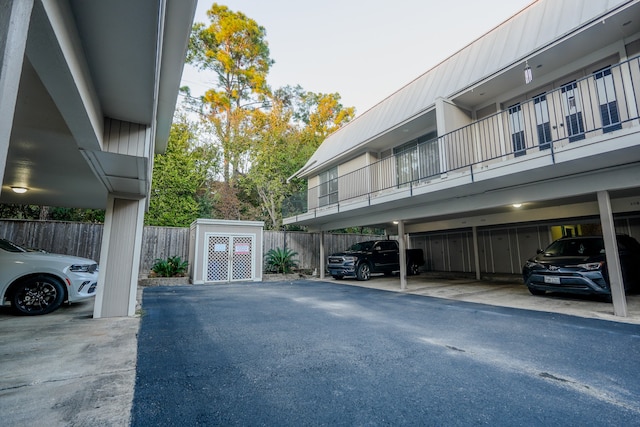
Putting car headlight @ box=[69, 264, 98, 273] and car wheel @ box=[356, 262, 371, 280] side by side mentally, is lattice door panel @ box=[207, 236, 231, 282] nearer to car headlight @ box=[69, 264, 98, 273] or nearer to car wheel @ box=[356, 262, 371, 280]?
car headlight @ box=[69, 264, 98, 273]

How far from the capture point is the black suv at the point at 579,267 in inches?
232

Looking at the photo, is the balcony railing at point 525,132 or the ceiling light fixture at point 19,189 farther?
the ceiling light fixture at point 19,189

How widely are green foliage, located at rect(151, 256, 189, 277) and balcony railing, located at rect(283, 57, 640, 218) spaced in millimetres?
6517

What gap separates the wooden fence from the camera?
918 centimetres

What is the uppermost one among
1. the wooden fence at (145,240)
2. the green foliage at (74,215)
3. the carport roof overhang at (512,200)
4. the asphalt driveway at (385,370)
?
the green foliage at (74,215)

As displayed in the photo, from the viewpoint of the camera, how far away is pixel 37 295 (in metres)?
5.20

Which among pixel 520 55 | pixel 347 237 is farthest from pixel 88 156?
pixel 347 237

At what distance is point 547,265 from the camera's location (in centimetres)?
658

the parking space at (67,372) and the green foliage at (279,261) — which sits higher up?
the green foliage at (279,261)

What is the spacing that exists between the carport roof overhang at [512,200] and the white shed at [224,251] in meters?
3.00

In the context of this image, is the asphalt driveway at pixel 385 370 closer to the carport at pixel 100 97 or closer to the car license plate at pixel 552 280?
the car license plate at pixel 552 280

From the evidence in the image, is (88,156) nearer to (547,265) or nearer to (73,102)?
(73,102)

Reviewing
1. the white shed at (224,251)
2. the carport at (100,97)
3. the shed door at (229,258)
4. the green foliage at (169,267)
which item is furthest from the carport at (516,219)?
the carport at (100,97)

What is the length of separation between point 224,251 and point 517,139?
32.5ft
